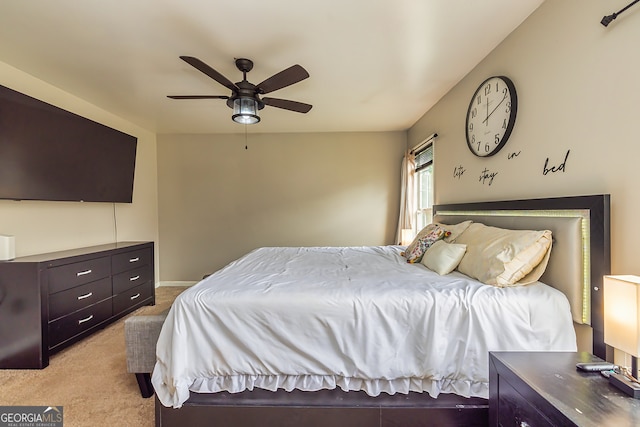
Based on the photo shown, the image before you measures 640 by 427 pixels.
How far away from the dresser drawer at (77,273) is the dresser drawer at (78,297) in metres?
0.04

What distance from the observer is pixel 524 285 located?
61.2 inches

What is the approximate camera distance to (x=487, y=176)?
2.37 m

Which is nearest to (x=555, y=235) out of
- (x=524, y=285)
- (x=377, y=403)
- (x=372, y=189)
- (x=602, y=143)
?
(x=524, y=285)

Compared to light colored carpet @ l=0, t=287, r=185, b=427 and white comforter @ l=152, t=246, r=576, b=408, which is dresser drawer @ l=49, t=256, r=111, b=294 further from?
white comforter @ l=152, t=246, r=576, b=408

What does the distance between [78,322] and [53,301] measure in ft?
1.17

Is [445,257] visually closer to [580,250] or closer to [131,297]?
[580,250]

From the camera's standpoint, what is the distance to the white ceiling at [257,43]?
175cm

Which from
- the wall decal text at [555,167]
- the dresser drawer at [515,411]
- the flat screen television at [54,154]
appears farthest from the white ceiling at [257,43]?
the dresser drawer at [515,411]

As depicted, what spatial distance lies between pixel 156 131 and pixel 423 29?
13.6ft

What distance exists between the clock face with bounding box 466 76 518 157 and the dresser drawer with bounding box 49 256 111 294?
379 centimetres

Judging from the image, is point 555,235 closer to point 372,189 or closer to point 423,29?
point 423,29

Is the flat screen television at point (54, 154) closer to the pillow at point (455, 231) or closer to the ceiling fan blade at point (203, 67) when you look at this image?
the ceiling fan blade at point (203, 67)

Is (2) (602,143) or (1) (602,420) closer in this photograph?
(1) (602,420)

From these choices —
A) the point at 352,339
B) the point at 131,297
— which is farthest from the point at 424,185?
the point at 131,297
